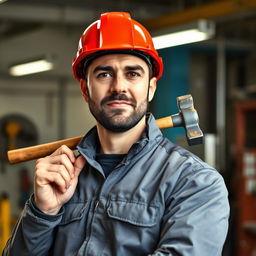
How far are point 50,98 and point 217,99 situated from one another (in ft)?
10.9

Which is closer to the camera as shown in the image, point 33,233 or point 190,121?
point 33,233

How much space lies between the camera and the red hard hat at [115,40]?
1.96m

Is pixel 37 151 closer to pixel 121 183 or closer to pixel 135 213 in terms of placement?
pixel 121 183

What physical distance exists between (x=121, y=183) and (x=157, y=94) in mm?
6948

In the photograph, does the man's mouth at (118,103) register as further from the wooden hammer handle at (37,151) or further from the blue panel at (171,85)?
the blue panel at (171,85)

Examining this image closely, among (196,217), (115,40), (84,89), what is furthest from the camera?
(84,89)

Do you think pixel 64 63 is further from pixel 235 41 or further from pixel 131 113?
pixel 131 113

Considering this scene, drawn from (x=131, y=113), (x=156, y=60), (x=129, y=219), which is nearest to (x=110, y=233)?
(x=129, y=219)

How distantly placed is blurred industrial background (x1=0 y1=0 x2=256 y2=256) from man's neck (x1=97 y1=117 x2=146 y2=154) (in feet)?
16.7

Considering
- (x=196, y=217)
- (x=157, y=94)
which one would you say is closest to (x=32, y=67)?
(x=157, y=94)

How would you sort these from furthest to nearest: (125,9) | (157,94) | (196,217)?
(157,94) < (125,9) < (196,217)

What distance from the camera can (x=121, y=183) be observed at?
186 centimetres

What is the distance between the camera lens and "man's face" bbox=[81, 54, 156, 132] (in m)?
1.92

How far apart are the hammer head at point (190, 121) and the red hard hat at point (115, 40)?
7.8 inches
